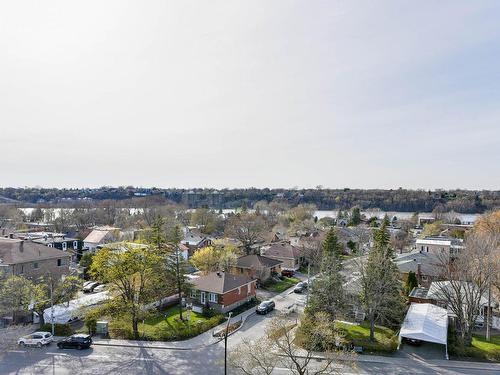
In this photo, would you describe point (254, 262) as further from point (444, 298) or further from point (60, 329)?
point (60, 329)

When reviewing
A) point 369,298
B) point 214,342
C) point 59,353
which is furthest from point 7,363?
point 369,298

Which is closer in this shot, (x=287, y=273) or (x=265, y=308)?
(x=265, y=308)

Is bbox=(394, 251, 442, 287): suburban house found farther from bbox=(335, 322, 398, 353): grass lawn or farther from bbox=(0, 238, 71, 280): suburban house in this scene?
bbox=(0, 238, 71, 280): suburban house

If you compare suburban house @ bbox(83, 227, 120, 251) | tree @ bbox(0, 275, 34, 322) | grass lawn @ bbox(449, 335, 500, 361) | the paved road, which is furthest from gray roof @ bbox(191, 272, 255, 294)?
suburban house @ bbox(83, 227, 120, 251)

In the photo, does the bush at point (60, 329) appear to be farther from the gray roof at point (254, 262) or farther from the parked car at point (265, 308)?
the gray roof at point (254, 262)

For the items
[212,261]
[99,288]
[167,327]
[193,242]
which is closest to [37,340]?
[167,327]

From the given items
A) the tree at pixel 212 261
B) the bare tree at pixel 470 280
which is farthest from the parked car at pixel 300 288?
the bare tree at pixel 470 280
